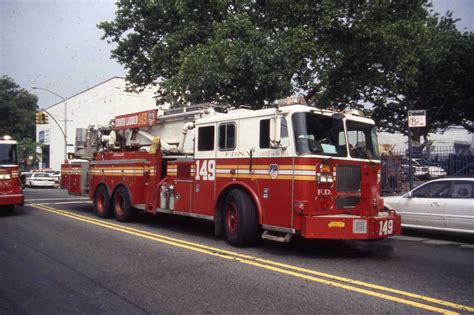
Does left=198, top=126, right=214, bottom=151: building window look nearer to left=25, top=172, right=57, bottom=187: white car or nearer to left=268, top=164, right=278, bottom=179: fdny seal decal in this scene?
left=268, top=164, right=278, bottom=179: fdny seal decal

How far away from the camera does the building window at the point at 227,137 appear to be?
9.40 metres

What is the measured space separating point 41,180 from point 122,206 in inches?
947

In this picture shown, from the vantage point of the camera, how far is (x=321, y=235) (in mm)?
7750

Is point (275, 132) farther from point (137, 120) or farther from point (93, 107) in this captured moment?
point (93, 107)

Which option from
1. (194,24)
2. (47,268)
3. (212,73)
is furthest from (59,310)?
(194,24)

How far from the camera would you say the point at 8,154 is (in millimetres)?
14547

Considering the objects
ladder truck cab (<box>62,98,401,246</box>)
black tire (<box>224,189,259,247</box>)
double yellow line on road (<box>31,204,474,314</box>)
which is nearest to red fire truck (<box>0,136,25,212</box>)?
ladder truck cab (<box>62,98,401,246</box>)

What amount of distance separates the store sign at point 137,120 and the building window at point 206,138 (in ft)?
9.31

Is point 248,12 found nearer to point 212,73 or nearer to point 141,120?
point 212,73

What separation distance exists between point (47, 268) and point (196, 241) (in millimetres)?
3233

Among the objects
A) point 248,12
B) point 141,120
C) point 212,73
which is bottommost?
point 141,120

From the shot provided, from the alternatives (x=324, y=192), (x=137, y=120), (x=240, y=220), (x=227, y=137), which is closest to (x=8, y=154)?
(x=137, y=120)

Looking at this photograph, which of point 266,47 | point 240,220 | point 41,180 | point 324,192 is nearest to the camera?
point 324,192

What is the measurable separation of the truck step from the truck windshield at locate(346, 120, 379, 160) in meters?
1.97
